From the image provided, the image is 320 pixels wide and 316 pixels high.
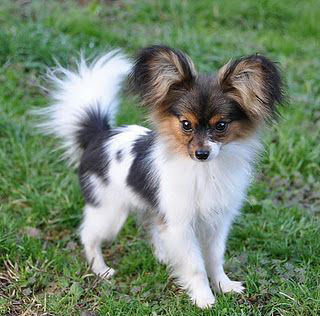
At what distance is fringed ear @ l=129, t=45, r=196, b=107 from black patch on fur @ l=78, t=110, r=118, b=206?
0.76 m

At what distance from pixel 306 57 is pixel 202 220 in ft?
13.1

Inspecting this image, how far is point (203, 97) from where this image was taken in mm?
3260

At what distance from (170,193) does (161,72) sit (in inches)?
26.2

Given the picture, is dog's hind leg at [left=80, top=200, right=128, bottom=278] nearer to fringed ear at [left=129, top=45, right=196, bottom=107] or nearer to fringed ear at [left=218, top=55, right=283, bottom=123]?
fringed ear at [left=129, top=45, right=196, bottom=107]

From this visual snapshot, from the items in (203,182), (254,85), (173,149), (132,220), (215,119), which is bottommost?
(132,220)

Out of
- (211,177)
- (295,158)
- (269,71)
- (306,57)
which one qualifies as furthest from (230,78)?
(306,57)

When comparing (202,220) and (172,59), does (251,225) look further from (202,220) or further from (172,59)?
(172,59)

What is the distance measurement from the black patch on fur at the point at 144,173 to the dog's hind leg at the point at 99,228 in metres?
0.32

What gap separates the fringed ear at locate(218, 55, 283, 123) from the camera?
322cm

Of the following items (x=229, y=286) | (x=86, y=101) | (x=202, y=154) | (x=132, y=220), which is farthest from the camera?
(x=132, y=220)

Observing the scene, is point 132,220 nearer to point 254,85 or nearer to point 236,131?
point 236,131

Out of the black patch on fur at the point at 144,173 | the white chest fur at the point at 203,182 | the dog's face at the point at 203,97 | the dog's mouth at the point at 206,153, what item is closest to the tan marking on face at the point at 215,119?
the dog's face at the point at 203,97

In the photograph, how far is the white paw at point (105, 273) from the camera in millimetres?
4090

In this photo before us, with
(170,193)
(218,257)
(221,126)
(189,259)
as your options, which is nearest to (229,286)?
(218,257)
